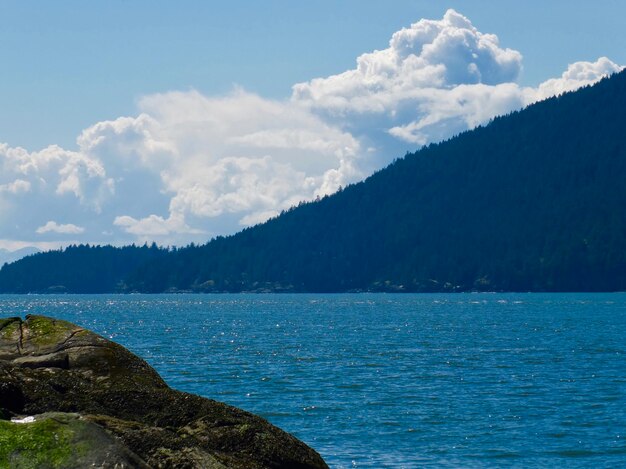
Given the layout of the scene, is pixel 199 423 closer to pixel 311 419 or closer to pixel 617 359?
pixel 311 419

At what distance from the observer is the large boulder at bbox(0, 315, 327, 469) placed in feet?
40.7

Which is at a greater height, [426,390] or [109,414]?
[109,414]

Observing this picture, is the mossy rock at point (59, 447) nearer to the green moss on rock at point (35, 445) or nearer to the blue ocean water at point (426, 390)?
the green moss on rock at point (35, 445)

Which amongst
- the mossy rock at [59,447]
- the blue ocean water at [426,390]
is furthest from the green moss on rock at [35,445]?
the blue ocean water at [426,390]

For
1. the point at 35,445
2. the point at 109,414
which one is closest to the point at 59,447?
the point at 35,445

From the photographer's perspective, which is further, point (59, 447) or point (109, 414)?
point (109, 414)

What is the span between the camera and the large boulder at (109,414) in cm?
1241

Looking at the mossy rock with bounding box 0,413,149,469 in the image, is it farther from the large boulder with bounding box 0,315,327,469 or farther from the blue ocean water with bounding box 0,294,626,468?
the blue ocean water with bounding box 0,294,626,468

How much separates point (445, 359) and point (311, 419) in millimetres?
34227

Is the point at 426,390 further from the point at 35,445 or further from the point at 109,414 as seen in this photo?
the point at 35,445

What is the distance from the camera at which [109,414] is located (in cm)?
1752

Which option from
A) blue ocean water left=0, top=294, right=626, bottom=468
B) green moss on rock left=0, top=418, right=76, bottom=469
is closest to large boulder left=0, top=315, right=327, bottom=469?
green moss on rock left=0, top=418, right=76, bottom=469

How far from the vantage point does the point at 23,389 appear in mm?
16766

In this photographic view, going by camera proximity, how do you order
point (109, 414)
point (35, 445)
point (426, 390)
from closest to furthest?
point (35, 445)
point (109, 414)
point (426, 390)
